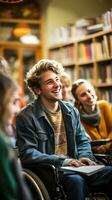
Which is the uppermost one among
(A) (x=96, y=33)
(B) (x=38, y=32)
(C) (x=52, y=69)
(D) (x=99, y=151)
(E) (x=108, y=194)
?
(B) (x=38, y=32)

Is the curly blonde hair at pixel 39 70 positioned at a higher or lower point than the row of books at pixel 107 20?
lower

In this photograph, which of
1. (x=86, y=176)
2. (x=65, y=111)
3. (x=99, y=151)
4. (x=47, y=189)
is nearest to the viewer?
(x=47, y=189)

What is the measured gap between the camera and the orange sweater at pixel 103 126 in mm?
3227

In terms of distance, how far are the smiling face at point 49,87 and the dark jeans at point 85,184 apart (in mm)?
541

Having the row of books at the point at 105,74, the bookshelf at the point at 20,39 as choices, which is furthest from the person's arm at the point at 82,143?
the bookshelf at the point at 20,39

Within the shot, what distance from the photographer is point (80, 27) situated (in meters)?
5.70

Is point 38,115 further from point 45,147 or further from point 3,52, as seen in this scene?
point 3,52

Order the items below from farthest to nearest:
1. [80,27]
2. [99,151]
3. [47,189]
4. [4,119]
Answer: [80,27] → [99,151] → [47,189] → [4,119]

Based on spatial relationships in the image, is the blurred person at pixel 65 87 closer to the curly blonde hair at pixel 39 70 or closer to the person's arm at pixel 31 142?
the curly blonde hair at pixel 39 70

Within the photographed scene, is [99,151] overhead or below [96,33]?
below

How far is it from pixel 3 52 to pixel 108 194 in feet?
14.4

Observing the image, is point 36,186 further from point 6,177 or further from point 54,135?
point 6,177

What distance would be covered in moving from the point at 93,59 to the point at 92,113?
92.4 inches

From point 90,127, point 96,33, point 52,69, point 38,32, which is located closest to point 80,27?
point 96,33
